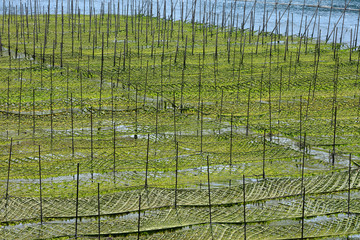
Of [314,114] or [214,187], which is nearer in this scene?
[214,187]

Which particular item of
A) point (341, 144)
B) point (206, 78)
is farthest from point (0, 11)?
point (341, 144)

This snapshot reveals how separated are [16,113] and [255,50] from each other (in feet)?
18.5

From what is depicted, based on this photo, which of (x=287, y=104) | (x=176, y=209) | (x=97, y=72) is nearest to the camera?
(x=176, y=209)

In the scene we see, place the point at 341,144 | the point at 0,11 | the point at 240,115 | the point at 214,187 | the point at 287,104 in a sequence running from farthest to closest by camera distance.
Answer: the point at 0,11
the point at 287,104
the point at 240,115
the point at 341,144
the point at 214,187

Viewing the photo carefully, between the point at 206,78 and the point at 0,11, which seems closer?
the point at 206,78

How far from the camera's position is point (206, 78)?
9203 millimetres

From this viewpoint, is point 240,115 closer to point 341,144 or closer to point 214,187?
point 341,144

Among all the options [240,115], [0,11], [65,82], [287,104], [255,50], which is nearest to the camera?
[240,115]

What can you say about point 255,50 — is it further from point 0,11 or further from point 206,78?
point 0,11

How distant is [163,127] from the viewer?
6820 millimetres

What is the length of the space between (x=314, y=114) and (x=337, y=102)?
0.81 meters

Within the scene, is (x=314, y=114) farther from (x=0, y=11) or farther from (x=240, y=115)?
(x=0, y=11)

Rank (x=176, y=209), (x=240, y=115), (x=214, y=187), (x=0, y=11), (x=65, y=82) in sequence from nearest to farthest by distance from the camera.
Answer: (x=176, y=209)
(x=214, y=187)
(x=240, y=115)
(x=65, y=82)
(x=0, y=11)

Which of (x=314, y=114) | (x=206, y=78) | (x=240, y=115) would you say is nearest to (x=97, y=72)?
(x=206, y=78)
